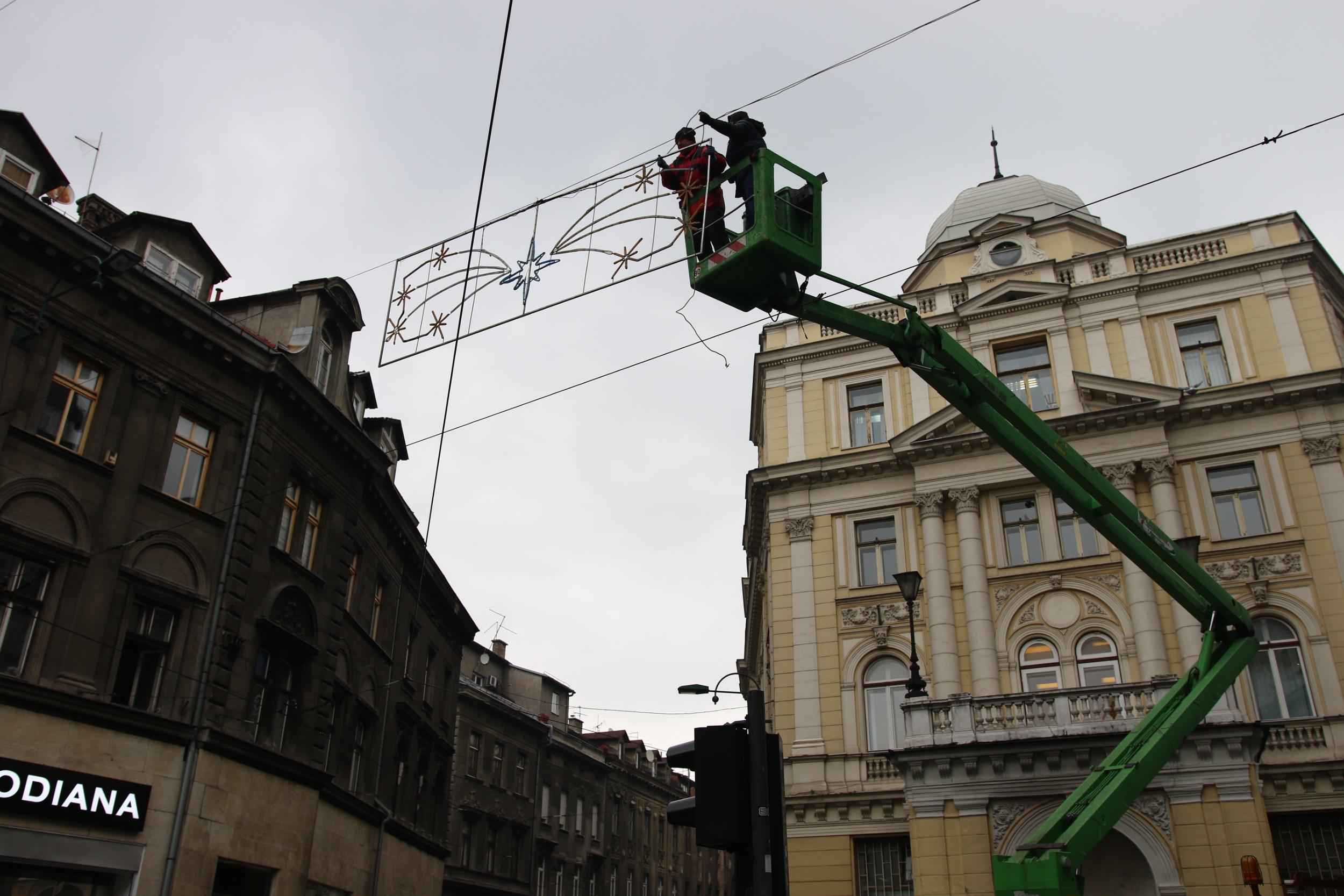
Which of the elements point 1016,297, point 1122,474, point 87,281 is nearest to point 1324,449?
point 1122,474

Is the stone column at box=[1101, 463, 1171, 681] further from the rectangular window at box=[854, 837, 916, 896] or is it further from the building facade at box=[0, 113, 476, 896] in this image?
the building facade at box=[0, 113, 476, 896]

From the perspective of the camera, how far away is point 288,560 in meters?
22.6

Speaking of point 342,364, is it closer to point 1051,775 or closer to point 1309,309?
point 1051,775

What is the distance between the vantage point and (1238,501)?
2809cm

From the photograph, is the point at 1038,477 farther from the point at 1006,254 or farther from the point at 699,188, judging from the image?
the point at 1006,254

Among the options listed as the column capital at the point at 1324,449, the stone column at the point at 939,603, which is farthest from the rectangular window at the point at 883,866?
the column capital at the point at 1324,449

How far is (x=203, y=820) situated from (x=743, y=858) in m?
16.5

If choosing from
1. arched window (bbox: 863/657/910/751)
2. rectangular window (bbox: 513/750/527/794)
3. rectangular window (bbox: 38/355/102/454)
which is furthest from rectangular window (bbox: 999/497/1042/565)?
rectangular window (bbox: 513/750/527/794)

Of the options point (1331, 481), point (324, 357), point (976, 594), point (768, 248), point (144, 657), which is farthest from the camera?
point (976, 594)

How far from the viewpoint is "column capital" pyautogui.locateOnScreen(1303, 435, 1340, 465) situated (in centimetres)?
2734

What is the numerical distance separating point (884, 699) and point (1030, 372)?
10.5m

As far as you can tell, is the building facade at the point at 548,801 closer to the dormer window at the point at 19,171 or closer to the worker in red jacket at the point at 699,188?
the dormer window at the point at 19,171

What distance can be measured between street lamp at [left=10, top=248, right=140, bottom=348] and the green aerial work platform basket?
11741 millimetres

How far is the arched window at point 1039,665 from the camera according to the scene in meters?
27.6
